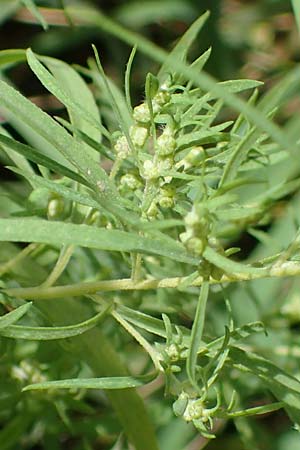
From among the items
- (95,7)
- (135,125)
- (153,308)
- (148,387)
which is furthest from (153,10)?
(135,125)

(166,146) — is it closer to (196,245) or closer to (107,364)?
(196,245)

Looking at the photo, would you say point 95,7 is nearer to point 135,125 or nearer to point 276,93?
point 135,125

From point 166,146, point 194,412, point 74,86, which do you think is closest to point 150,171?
point 166,146

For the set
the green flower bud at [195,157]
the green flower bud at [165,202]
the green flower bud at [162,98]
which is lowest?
the green flower bud at [165,202]

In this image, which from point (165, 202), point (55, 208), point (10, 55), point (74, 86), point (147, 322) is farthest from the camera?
point (74, 86)

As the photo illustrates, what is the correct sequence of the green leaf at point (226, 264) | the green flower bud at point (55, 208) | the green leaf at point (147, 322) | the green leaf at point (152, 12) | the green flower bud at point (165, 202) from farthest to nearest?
the green leaf at point (152, 12) → the green flower bud at point (55, 208) → the green leaf at point (147, 322) → the green flower bud at point (165, 202) → the green leaf at point (226, 264)

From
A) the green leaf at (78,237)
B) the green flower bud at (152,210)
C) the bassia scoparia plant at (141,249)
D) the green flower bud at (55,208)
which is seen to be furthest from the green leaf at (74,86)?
the green leaf at (78,237)

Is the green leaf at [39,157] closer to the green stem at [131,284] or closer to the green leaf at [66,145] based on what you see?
the green leaf at [66,145]
